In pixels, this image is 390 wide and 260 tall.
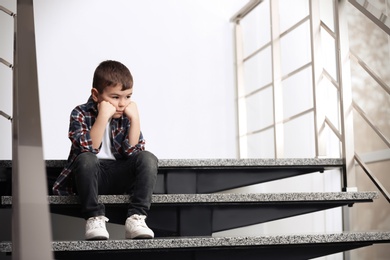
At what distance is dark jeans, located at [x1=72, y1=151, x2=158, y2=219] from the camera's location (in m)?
2.06

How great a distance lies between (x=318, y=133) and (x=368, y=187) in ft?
1.70

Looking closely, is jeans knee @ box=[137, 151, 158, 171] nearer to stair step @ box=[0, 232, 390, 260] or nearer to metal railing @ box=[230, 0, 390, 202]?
stair step @ box=[0, 232, 390, 260]

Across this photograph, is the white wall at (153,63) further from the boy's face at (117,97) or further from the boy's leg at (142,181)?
the boy's leg at (142,181)

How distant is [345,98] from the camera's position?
263 cm

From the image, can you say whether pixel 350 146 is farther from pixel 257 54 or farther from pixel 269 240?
pixel 257 54

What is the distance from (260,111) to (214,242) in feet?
6.09

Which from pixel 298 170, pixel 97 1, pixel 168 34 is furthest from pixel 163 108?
pixel 298 170

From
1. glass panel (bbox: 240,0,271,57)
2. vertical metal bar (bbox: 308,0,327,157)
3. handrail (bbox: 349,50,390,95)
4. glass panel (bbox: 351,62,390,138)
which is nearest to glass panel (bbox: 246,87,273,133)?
glass panel (bbox: 240,0,271,57)

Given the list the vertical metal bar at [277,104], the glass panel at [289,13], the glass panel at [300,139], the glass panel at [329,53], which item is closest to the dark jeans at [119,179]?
the vertical metal bar at [277,104]

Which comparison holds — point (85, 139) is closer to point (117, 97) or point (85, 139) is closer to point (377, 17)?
point (117, 97)

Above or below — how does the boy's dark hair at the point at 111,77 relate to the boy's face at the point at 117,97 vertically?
above

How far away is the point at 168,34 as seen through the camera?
3744 mm

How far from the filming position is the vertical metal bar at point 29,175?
0.80 metres

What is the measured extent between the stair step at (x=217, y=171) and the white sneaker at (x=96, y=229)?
0.40 m
